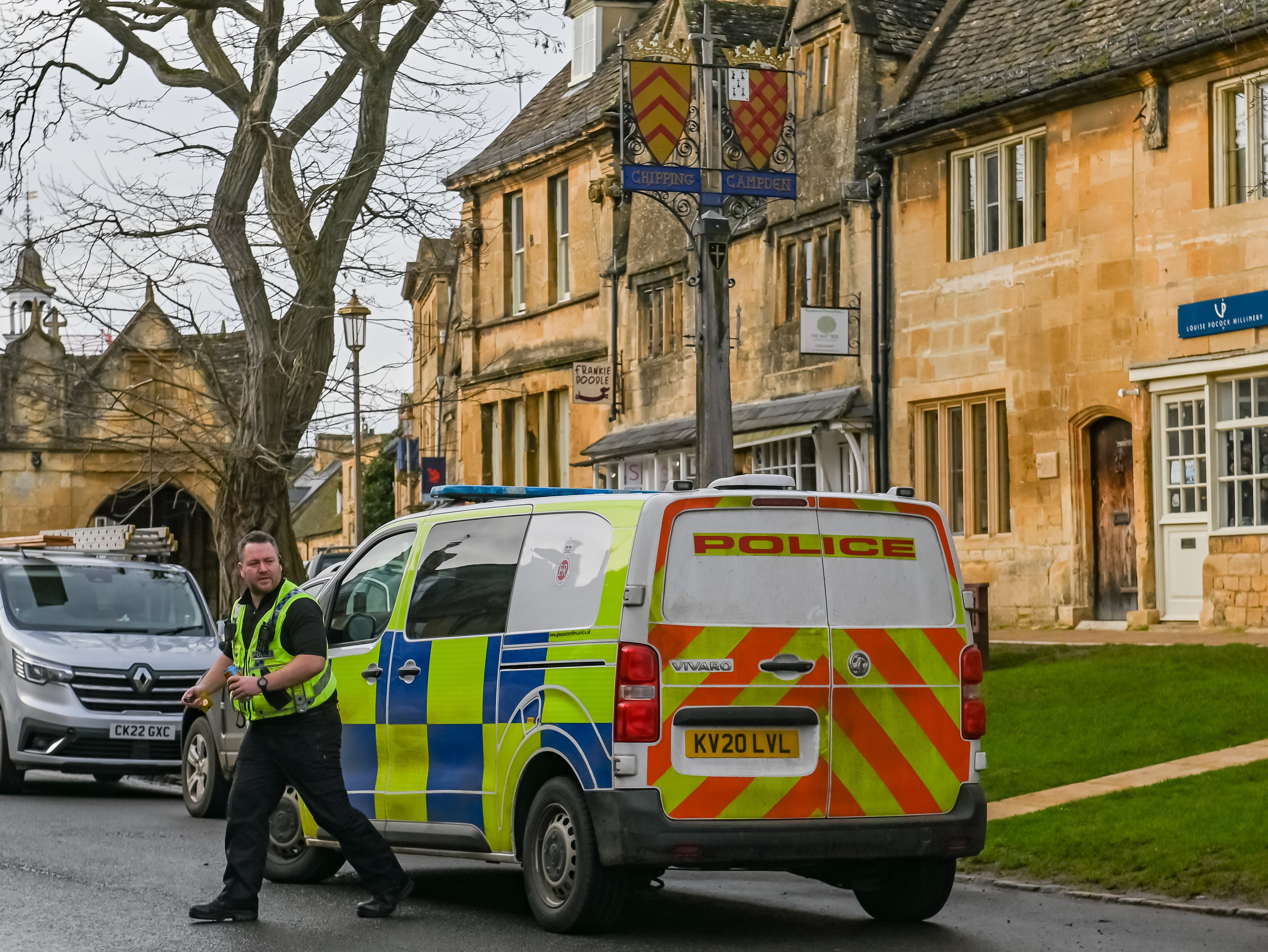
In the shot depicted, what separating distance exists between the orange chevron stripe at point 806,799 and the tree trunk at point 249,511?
45.9ft

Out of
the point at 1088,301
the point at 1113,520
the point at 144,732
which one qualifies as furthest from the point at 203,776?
the point at 1088,301

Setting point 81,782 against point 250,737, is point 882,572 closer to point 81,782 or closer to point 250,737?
point 250,737

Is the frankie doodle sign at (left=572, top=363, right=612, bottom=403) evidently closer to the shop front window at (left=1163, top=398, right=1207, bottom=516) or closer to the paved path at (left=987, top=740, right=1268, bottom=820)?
the shop front window at (left=1163, top=398, right=1207, bottom=516)

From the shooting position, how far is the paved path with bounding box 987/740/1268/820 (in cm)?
1284

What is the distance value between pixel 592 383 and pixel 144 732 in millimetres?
18361

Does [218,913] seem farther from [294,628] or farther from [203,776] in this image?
[203,776]

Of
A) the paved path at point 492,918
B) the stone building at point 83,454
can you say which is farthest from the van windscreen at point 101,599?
the stone building at point 83,454

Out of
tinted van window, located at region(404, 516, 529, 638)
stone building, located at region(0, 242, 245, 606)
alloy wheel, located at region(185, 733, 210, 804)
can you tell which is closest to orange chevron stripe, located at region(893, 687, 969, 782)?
tinted van window, located at region(404, 516, 529, 638)

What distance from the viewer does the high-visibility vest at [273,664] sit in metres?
9.33

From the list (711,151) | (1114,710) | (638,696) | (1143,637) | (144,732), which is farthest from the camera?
(1143,637)

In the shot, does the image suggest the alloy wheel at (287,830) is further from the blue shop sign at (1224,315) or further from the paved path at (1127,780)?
the blue shop sign at (1224,315)

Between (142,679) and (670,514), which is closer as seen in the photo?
(670,514)

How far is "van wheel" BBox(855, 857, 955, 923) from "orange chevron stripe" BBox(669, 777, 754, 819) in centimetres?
121

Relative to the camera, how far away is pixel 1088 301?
24.0 meters
